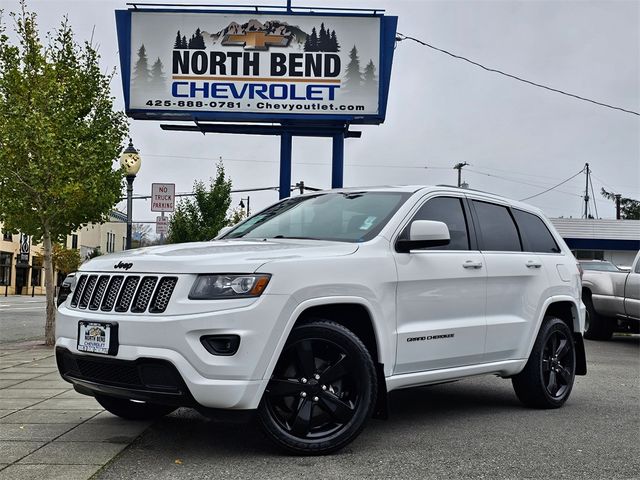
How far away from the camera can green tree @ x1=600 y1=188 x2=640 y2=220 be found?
86.0 metres

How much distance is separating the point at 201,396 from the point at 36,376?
4989 millimetres

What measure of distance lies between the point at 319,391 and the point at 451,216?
83.7 inches

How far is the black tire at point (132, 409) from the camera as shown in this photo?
6.10 metres

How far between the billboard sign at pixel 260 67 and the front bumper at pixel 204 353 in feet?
40.8

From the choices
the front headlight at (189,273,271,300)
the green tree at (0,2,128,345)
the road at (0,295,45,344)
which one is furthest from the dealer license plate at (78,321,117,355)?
the road at (0,295,45,344)

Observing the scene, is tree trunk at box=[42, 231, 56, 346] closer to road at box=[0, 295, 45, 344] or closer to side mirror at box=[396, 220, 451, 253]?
road at box=[0, 295, 45, 344]

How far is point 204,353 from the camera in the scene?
15.4 feet

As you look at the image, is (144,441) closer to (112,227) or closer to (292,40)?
(292,40)

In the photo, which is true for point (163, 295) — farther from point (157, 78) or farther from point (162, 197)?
point (157, 78)

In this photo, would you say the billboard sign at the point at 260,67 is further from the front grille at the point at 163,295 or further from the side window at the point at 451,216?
the front grille at the point at 163,295

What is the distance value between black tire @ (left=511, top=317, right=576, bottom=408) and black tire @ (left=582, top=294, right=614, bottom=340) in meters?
7.75

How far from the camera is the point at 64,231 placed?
13797 mm

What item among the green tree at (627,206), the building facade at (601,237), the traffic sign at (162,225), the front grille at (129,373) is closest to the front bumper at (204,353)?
the front grille at (129,373)

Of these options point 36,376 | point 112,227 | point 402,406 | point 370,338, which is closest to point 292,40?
point 36,376
